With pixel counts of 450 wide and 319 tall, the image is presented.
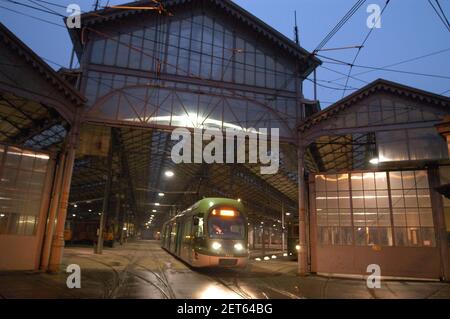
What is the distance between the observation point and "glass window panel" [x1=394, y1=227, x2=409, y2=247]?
1555 cm

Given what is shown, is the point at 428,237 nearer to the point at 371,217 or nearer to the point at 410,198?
the point at 410,198

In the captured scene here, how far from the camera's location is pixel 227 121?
57.9 feet

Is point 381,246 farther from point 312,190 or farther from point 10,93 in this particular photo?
point 10,93

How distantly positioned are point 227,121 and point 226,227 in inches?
225

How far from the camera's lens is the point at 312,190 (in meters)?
17.6

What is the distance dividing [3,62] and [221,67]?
10240 mm

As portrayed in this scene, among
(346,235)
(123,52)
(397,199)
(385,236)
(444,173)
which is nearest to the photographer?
(444,173)

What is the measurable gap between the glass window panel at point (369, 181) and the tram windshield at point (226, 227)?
659 centimetres

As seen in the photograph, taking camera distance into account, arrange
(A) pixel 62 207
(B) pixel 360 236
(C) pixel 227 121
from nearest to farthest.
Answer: (A) pixel 62 207
(B) pixel 360 236
(C) pixel 227 121

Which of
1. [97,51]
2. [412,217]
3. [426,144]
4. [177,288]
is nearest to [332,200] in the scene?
[412,217]

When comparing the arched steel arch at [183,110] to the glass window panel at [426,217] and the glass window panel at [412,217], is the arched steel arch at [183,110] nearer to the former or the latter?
the glass window panel at [412,217]

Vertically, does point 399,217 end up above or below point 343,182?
below

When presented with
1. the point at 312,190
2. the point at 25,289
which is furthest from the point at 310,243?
the point at 25,289

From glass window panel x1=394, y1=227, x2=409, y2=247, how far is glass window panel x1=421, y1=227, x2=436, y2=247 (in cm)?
72
